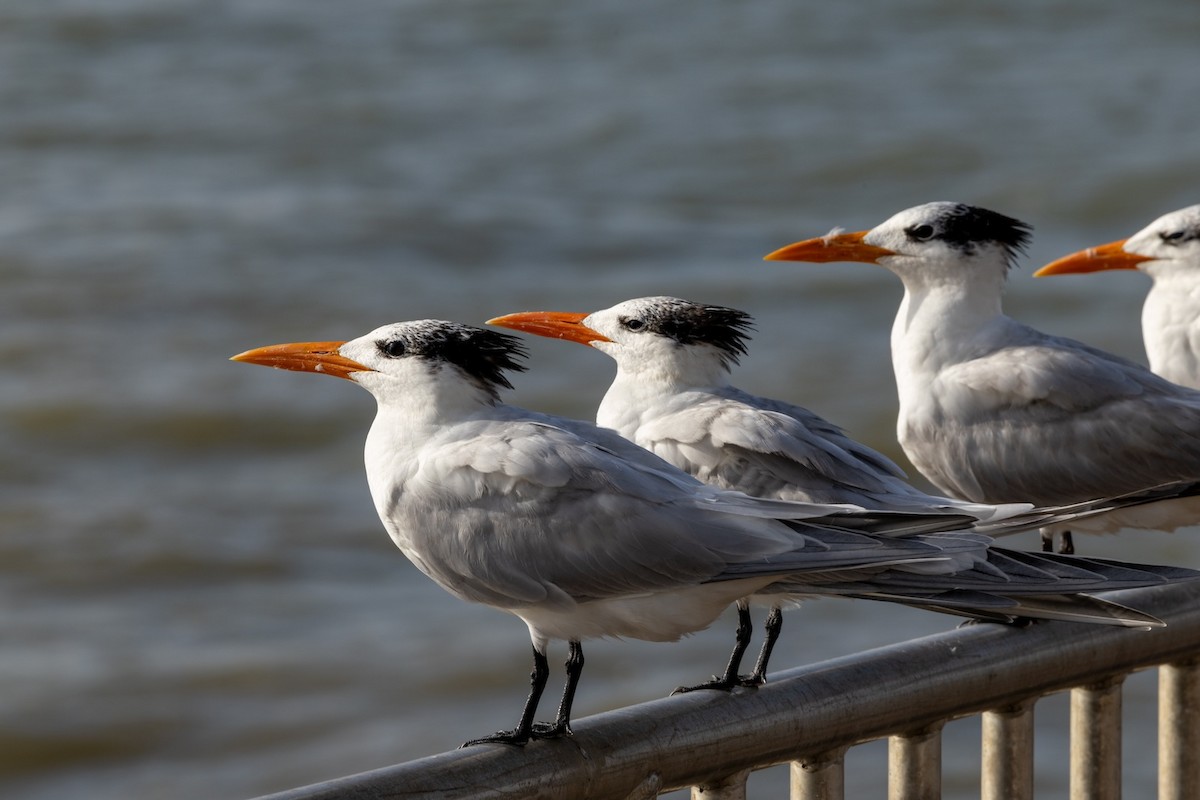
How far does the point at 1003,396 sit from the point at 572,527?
1.40 metres

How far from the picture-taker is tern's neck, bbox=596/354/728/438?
3.08 metres

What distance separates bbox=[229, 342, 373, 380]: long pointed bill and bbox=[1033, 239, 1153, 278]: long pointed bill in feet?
5.37

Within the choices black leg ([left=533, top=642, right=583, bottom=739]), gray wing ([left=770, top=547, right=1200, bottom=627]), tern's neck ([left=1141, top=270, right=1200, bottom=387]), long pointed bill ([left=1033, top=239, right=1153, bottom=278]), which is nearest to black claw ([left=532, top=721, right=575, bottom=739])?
black leg ([left=533, top=642, right=583, bottom=739])

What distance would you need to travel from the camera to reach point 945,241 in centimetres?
366

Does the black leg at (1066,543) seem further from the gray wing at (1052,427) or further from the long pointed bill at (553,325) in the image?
the long pointed bill at (553,325)

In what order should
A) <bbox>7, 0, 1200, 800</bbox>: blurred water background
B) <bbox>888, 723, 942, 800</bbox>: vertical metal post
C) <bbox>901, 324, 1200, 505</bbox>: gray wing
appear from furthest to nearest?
<bbox>7, 0, 1200, 800</bbox>: blurred water background
<bbox>901, 324, 1200, 505</bbox>: gray wing
<bbox>888, 723, 942, 800</bbox>: vertical metal post

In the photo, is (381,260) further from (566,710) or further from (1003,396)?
(566,710)

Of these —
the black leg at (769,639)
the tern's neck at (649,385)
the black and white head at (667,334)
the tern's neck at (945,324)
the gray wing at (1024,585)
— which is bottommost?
the black leg at (769,639)

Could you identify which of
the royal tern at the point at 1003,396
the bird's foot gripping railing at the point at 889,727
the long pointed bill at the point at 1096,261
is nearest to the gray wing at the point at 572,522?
the bird's foot gripping railing at the point at 889,727

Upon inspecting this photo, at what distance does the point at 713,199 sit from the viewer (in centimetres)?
1173

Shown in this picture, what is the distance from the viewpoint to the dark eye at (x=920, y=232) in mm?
3680

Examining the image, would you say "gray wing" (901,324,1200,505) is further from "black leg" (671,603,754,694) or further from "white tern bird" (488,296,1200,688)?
"black leg" (671,603,754,694)

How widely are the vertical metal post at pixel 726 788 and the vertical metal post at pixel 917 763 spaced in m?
0.26

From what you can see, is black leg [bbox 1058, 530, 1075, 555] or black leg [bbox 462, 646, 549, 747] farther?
black leg [bbox 1058, 530, 1075, 555]
